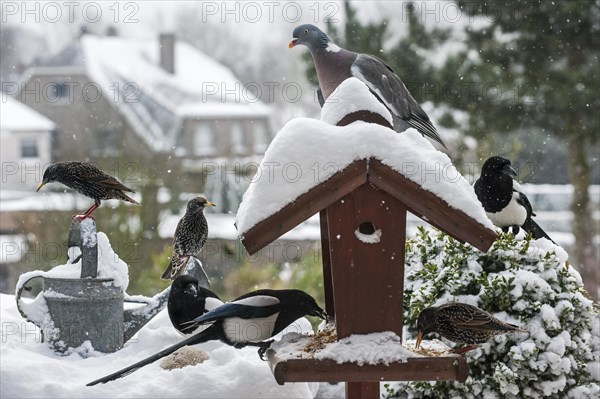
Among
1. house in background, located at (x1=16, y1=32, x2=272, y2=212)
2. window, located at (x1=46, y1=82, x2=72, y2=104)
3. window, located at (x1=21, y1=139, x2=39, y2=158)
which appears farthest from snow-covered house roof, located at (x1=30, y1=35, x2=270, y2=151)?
window, located at (x1=21, y1=139, x2=39, y2=158)

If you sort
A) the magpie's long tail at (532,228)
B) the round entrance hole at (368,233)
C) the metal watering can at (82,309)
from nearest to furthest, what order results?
the round entrance hole at (368,233)
the metal watering can at (82,309)
the magpie's long tail at (532,228)

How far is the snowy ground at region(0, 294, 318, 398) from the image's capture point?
265 cm

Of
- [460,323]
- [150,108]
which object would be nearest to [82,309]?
[460,323]

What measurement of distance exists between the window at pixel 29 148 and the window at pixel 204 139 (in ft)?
7.54

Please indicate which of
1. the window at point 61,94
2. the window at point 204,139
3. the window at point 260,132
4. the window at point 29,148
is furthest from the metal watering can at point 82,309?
the window at point 260,132

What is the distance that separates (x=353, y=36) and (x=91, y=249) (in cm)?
523

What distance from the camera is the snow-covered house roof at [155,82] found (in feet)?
40.1

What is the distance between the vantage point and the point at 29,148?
1166 centimetres

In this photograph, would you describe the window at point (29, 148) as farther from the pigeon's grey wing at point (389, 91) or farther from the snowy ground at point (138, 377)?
the pigeon's grey wing at point (389, 91)

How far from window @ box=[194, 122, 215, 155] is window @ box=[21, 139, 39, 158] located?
2297 mm

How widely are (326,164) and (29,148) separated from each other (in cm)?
1049

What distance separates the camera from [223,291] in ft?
25.6

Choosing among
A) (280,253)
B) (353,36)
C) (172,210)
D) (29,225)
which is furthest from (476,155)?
(29,225)

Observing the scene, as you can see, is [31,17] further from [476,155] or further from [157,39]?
[476,155]
